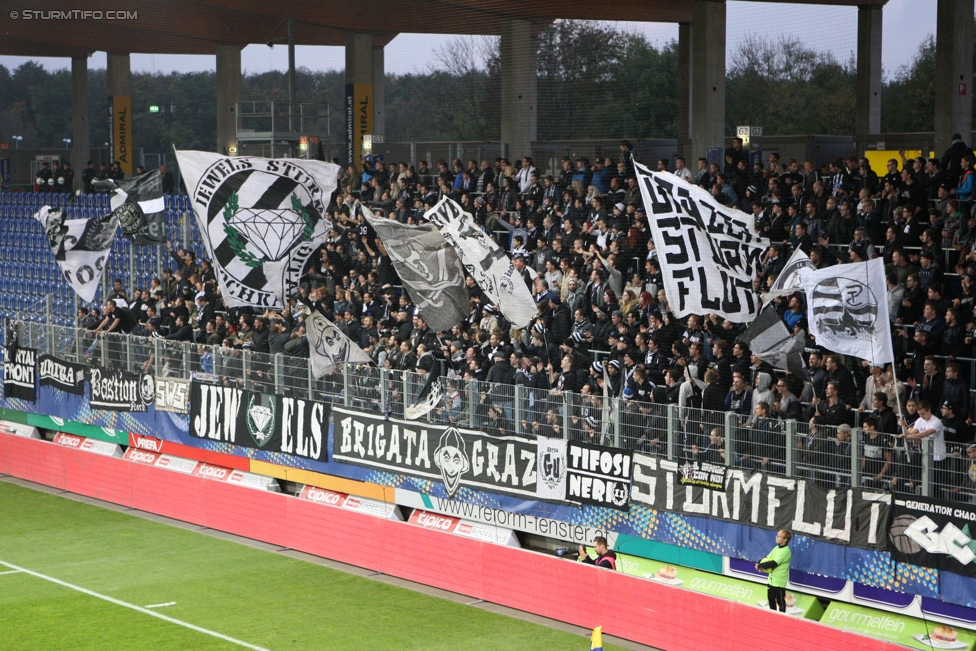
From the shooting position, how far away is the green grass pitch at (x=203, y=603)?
15.5 metres

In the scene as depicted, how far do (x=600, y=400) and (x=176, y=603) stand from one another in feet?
21.8

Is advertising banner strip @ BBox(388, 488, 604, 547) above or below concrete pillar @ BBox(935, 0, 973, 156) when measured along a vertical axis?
below

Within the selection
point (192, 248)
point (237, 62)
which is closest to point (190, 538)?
point (192, 248)

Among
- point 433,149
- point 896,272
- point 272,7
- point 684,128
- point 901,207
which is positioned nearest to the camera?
point 896,272

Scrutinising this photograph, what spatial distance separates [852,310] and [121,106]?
32.8 m

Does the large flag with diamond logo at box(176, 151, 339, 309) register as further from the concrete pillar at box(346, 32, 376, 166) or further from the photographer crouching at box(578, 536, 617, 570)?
the concrete pillar at box(346, 32, 376, 166)

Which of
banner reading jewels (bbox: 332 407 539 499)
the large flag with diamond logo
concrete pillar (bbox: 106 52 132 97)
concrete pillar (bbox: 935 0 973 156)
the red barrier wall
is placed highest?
concrete pillar (bbox: 106 52 132 97)

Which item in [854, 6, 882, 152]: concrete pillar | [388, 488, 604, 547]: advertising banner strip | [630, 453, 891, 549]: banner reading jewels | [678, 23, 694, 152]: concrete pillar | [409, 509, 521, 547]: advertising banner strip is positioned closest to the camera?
[630, 453, 891, 549]: banner reading jewels

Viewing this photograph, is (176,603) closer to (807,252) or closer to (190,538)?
(190,538)

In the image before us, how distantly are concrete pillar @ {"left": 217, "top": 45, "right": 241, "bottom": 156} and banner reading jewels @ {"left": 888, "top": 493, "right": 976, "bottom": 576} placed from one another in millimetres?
26010

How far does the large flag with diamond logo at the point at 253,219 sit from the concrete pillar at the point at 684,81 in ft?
37.2

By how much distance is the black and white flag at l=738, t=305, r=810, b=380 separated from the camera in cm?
1541

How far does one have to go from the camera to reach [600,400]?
17.2 meters

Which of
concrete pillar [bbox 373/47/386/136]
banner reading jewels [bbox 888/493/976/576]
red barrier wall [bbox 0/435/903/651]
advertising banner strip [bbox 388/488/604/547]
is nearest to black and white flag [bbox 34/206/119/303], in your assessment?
red barrier wall [bbox 0/435/903/651]
